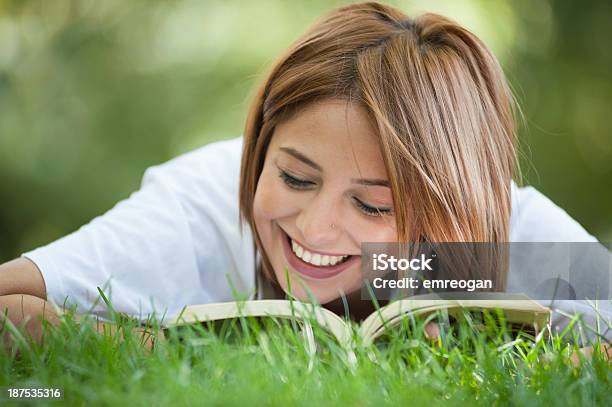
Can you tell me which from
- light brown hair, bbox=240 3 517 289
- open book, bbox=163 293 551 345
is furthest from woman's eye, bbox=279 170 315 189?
open book, bbox=163 293 551 345

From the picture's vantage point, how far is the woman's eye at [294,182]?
1647mm

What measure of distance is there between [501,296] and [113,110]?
3046 mm

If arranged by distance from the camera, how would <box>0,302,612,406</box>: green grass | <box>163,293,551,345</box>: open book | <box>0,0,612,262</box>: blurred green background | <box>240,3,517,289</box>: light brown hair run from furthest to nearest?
<box>0,0,612,262</box>: blurred green background
<box>240,3,517,289</box>: light brown hair
<box>163,293,551,345</box>: open book
<box>0,302,612,406</box>: green grass

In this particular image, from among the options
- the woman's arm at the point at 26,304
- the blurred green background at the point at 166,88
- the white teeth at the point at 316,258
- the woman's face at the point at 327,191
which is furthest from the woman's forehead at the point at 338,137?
the blurred green background at the point at 166,88

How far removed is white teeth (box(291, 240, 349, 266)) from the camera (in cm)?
171

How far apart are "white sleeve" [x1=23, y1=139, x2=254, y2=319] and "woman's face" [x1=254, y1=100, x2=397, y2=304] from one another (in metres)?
0.19

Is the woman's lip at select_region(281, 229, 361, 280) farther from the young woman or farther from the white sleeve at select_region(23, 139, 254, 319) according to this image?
the white sleeve at select_region(23, 139, 254, 319)

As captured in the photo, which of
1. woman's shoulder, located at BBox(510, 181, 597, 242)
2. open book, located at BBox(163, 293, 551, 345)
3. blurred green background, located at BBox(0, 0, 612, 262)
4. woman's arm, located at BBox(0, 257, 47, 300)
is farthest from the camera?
blurred green background, located at BBox(0, 0, 612, 262)

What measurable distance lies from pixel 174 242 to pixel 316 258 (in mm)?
358

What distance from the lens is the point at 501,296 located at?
1.50 m

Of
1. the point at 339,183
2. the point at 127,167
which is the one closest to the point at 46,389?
the point at 339,183

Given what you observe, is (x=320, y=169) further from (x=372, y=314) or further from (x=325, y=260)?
(x=372, y=314)

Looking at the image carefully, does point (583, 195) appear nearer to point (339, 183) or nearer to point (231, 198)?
point (231, 198)

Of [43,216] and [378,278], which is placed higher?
[378,278]
